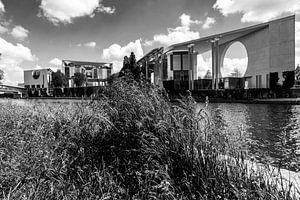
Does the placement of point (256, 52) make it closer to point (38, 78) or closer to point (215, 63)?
point (215, 63)

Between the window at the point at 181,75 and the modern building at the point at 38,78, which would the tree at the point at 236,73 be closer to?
the window at the point at 181,75

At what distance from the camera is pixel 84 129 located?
313 centimetres

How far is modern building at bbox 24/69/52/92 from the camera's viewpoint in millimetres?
76188

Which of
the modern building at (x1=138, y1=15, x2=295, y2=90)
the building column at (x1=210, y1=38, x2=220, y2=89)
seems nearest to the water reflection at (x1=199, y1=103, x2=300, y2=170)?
the modern building at (x1=138, y1=15, x2=295, y2=90)

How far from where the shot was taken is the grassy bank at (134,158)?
1.79m

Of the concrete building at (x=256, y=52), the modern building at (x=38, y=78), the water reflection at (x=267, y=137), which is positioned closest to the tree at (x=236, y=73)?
the concrete building at (x=256, y=52)

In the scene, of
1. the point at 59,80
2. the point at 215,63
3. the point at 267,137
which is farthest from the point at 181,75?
the point at 59,80

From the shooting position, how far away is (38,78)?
78.2 m

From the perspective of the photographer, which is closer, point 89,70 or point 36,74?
point 36,74

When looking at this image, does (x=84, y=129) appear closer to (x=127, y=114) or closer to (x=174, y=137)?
(x=127, y=114)

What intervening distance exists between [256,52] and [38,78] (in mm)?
75290

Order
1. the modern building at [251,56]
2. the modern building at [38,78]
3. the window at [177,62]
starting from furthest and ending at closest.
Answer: the modern building at [38,78]
the window at [177,62]
the modern building at [251,56]

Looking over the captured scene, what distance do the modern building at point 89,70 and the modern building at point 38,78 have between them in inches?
245

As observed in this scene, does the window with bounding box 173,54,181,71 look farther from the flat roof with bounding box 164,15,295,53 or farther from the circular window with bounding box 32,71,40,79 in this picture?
the circular window with bounding box 32,71,40,79
